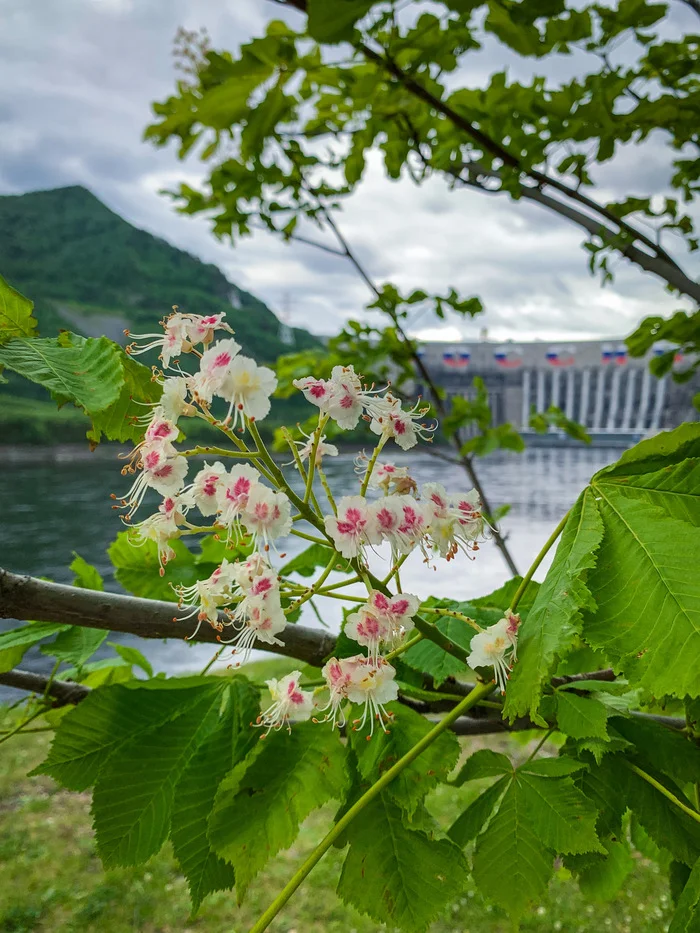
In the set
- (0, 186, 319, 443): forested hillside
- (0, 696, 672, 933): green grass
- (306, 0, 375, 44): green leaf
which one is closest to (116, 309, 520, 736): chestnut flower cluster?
(306, 0, 375, 44): green leaf

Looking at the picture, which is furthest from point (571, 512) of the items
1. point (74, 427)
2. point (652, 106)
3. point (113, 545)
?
point (74, 427)

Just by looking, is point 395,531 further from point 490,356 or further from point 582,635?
point 490,356

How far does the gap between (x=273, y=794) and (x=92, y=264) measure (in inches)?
178

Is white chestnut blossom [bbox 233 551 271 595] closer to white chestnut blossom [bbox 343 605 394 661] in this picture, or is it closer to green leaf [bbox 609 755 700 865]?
white chestnut blossom [bbox 343 605 394 661]

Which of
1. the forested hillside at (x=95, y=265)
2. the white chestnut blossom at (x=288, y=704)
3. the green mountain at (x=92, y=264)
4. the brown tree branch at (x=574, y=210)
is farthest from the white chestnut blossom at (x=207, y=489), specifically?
the green mountain at (x=92, y=264)

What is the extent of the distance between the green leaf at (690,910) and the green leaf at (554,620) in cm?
9

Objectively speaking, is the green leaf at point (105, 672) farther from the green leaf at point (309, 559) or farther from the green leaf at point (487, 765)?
the green leaf at point (487, 765)

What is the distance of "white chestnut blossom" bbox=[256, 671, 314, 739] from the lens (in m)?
0.33

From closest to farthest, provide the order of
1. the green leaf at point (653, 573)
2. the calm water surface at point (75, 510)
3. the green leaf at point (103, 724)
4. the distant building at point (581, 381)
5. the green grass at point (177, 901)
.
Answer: the green leaf at point (653, 573), the green leaf at point (103, 724), the green grass at point (177, 901), the calm water surface at point (75, 510), the distant building at point (581, 381)

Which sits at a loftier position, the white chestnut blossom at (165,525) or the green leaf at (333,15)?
the green leaf at (333,15)

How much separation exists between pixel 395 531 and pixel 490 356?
9.73ft

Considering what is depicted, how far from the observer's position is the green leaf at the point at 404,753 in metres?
0.31

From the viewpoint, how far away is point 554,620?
27 cm

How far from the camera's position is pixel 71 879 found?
57.9 inches
